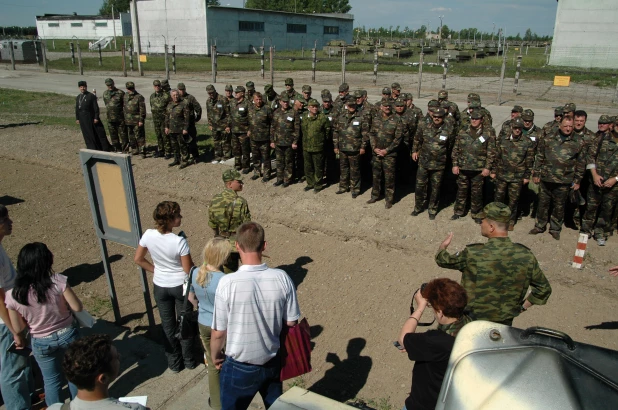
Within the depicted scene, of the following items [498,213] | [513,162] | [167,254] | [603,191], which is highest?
[498,213]

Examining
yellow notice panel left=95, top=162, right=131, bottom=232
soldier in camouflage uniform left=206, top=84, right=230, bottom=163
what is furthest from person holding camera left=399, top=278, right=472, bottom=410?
soldier in camouflage uniform left=206, top=84, right=230, bottom=163

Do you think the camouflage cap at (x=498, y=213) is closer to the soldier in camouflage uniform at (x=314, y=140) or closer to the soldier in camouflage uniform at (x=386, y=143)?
the soldier in camouflage uniform at (x=386, y=143)

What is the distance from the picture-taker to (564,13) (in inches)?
1299

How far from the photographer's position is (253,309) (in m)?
3.26

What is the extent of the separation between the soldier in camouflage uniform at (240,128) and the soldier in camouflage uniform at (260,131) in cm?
28

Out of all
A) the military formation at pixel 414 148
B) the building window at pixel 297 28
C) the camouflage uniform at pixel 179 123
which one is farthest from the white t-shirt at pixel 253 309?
the building window at pixel 297 28

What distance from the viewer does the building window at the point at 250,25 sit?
44094 millimetres

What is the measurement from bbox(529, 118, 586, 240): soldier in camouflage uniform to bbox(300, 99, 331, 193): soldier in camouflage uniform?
12.5 feet

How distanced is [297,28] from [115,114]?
40.4m

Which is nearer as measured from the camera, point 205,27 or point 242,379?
point 242,379

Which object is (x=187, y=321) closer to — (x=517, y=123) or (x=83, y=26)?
(x=517, y=123)

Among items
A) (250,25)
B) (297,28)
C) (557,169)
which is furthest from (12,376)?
(297,28)

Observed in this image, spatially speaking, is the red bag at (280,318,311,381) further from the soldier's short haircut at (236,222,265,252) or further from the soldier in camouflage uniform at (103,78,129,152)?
the soldier in camouflage uniform at (103,78,129,152)

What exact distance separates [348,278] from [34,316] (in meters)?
4.31
